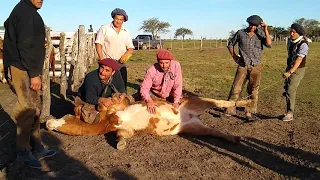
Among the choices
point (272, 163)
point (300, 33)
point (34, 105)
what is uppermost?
point (300, 33)

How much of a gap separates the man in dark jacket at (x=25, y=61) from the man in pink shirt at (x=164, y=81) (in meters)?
1.90

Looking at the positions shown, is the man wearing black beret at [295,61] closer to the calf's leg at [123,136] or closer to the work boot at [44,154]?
the calf's leg at [123,136]

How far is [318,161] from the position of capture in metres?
4.75

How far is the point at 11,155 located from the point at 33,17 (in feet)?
6.56

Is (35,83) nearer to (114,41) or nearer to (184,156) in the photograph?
(184,156)

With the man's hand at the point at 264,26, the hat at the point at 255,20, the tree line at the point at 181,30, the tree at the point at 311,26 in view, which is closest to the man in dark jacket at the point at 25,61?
the hat at the point at 255,20

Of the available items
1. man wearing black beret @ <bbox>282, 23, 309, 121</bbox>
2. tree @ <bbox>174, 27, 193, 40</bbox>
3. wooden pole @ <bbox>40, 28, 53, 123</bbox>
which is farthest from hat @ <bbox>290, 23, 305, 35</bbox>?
tree @ <bbox>174, 27, 193, 40</bbox>

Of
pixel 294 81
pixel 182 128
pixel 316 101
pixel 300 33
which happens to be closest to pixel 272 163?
pixel 182 128

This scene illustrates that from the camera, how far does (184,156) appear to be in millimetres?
5023

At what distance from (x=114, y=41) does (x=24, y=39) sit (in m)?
2.83

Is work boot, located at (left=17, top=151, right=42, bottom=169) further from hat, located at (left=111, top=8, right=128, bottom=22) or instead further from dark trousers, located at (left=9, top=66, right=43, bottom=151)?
hat, located at (left=111, top=8, right=128, bottom=22)

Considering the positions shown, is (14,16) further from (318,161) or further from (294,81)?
(294,81)

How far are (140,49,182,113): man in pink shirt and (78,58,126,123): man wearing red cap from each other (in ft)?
1.69

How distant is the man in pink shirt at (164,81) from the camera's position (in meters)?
5.86
